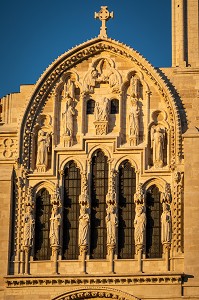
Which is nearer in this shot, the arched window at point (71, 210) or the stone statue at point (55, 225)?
the stone statue at point (55, 225)

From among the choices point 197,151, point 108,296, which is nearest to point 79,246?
point 108,296

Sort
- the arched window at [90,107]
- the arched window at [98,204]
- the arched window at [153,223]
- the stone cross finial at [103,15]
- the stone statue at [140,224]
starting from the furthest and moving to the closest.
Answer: the stone cross finial at [103,15], the arched window at [90,107], the arched window at [98,204], the arched window at [153,223], the stone statue at [140,224]

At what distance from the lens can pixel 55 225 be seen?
127 ft

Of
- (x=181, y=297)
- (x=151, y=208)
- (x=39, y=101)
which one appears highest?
(x=39, y=101)

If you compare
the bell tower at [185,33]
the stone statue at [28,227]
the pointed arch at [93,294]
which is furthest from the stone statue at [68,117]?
the pointed arch at [93,294]

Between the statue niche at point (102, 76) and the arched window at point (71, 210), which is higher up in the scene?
the statue niche at point (102, 76)

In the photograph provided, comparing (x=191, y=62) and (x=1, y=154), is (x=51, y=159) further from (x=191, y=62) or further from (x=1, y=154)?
(x=191, y=62)

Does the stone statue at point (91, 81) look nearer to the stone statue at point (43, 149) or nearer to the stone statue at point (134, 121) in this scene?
the stone statue at point (134, 121)

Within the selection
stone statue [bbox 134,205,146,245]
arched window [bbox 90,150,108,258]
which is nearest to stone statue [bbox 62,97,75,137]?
arched window [bbox 90,150,108,258]

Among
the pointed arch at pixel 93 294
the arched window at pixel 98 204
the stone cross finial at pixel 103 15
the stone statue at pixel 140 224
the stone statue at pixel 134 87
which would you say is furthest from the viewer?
the stone cross finial at pixel 103 15

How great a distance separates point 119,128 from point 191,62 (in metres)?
2.85

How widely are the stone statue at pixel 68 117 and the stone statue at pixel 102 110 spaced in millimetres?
697

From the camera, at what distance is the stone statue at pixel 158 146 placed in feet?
128

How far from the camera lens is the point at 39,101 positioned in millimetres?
40125
